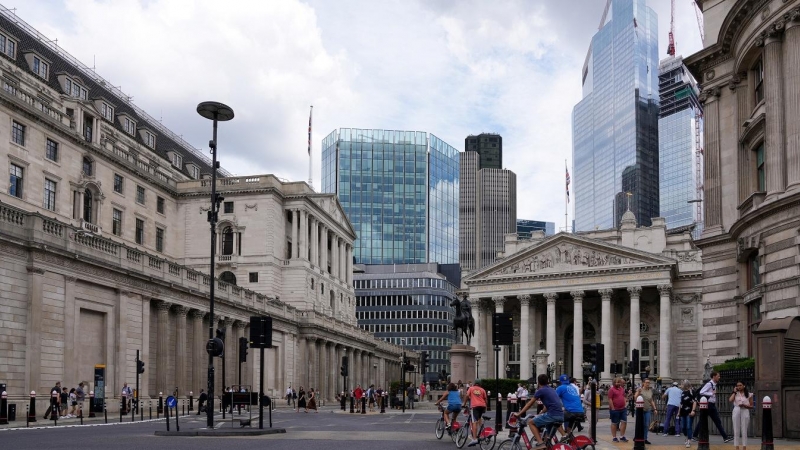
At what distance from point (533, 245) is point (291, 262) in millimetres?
32906

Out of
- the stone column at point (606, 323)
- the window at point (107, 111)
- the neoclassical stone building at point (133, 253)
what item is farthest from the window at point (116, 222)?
the stone column at point (606, 323)

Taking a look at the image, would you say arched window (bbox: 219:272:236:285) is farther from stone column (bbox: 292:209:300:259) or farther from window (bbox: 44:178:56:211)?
window (bbox: 44:178:56:211)

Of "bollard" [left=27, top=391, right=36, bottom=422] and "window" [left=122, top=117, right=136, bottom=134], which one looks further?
"window" [left=122, top=117, right=136, bottom=134]

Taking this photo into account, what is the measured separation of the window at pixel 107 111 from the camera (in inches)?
3054

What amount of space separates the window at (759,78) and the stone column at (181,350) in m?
34.8

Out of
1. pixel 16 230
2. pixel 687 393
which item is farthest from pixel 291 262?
pixel 687 393

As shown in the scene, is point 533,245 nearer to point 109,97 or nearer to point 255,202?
point 255,202

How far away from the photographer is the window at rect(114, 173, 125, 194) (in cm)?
7219

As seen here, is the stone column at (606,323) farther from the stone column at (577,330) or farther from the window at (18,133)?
the window at (18,133)

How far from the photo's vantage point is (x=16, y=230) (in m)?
39.1

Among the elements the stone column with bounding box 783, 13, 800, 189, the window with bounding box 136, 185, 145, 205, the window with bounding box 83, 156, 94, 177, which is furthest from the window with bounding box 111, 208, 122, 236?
the stone column with bounding box 783, 13, 800, 189

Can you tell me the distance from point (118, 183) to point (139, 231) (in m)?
6.05

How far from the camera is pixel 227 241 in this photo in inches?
3472

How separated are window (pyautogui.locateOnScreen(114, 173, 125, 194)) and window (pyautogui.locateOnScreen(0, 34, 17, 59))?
11.9m
